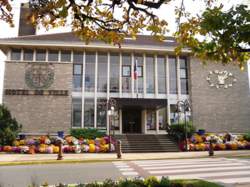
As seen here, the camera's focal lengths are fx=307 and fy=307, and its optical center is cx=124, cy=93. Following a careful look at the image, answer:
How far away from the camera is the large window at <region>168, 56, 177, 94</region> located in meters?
33.4

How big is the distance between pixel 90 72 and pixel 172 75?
897 centimetres

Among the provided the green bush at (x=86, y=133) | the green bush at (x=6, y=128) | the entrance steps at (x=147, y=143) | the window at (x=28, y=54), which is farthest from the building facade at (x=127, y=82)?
the green bush at (x=6, y=128)

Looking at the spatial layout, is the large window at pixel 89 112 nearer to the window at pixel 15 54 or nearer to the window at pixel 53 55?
the window at pixel 53 55

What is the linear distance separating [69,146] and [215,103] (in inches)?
650

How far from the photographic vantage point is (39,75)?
29.4m

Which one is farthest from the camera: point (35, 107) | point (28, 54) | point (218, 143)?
point (28, 54)

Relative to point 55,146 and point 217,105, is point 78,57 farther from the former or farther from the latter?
point 217,105

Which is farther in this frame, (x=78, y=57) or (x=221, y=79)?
(x=221, y=79)

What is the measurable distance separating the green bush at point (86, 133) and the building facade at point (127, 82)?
1214 millimetres

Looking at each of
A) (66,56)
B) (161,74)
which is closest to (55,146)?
(66,56)

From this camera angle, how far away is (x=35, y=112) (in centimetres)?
2855

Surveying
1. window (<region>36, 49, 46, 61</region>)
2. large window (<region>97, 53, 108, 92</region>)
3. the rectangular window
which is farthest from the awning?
window (<region>36, 49, 46, 61</region>)

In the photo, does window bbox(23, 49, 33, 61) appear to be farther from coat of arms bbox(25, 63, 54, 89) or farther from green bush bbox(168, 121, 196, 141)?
green bush bbox(168, 121, 196, 141)

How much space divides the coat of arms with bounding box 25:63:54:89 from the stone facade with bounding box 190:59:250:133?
48.3 ft
